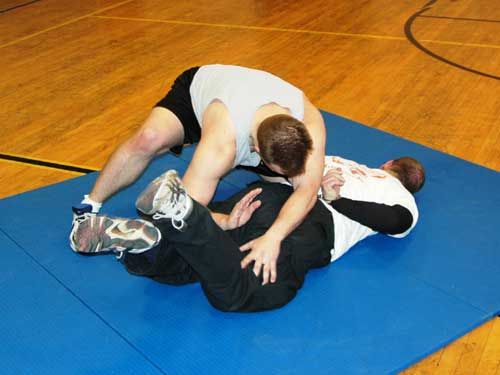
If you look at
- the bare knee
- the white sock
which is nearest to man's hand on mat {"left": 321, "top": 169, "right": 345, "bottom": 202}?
the bare knee

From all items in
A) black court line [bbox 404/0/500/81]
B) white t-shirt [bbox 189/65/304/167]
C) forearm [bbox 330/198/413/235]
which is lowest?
black court line [bbox 404/0/500/81]

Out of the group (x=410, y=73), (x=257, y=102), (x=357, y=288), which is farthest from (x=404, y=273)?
(x=410, y=73)

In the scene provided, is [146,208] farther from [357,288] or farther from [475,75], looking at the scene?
[475,75]

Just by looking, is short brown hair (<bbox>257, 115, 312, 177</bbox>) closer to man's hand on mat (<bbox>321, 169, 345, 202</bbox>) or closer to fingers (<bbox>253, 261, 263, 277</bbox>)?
fingers (<bbox>253, 261, 263, 277</bbox>)

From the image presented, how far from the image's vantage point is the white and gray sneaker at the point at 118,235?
2400mm

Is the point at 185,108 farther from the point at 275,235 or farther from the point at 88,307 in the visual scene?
the point at 88,307

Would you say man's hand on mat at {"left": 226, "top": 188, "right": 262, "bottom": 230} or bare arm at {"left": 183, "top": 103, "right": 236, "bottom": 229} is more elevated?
bare arm at {"left": 183, "top": 103, "right": 236, "bottom": 229}

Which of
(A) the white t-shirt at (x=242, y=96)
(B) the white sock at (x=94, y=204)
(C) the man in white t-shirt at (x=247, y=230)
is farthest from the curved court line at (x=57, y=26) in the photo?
(C) the man in white t-shirt at (x=247, y=230)

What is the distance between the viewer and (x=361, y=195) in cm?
304

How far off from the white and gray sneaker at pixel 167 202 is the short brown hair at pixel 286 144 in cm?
38

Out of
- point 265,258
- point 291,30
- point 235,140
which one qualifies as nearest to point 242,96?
point 235,140

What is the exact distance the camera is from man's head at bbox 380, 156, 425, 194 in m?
3.27

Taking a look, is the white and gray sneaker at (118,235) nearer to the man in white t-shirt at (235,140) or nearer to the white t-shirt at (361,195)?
the man in white t-shirt at (235,140)

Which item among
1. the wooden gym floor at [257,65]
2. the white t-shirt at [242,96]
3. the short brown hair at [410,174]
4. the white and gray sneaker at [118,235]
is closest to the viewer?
the white and gray sneaker at [118,235]
